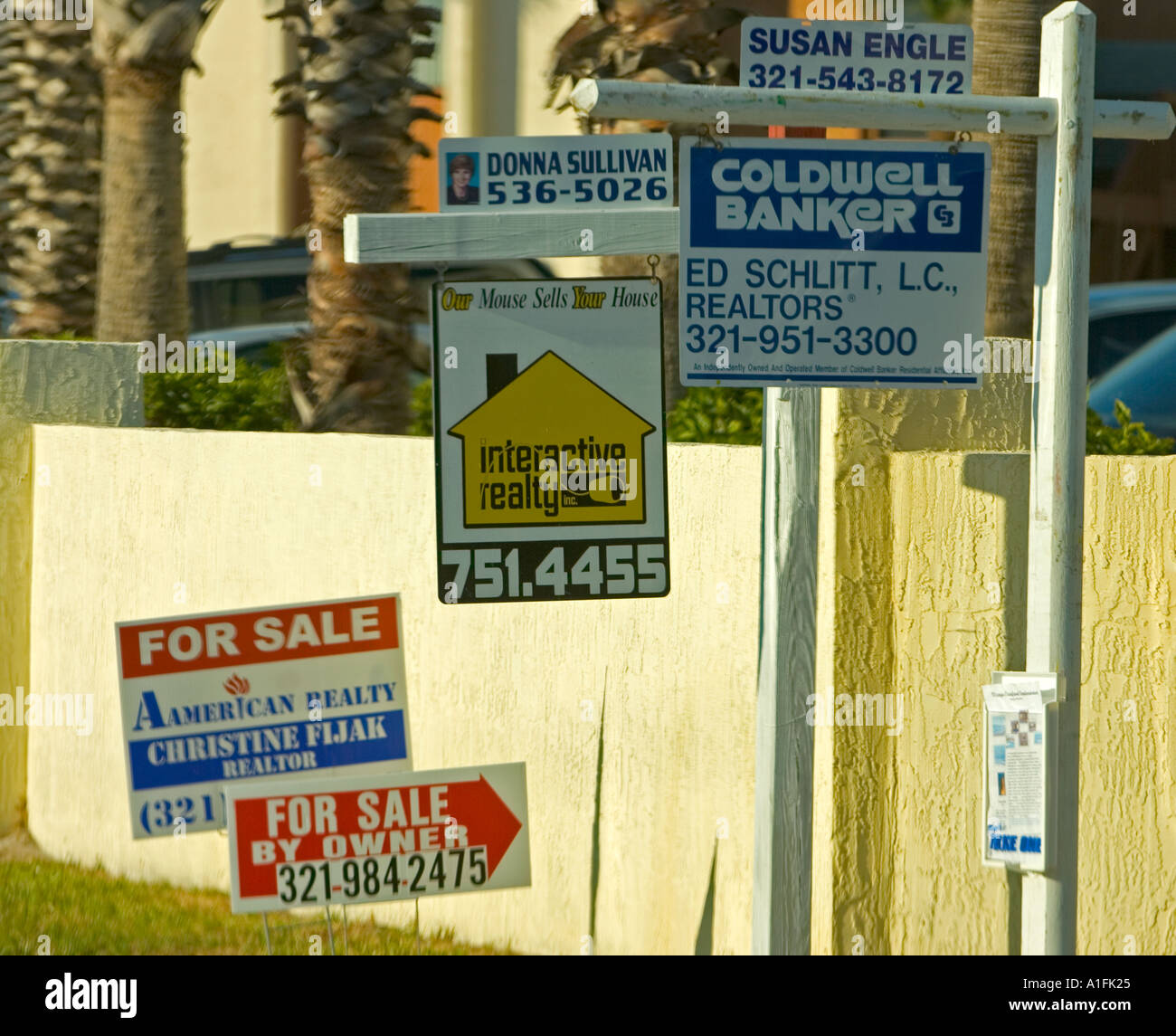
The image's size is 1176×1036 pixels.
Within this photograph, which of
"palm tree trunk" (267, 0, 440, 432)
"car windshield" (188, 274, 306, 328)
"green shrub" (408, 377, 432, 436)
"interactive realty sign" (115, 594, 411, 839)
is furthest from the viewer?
"car windshield" (188, 274, 306, 328)

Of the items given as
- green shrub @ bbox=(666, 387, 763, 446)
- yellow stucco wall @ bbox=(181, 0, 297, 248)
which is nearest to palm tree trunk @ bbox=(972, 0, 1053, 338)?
green shrub @ bbox=(666, 387, 763, 446)

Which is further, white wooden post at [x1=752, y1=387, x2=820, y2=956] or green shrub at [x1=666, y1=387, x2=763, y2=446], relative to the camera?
green shrub at [x1=666, y1=387, x2=763, y2=446]

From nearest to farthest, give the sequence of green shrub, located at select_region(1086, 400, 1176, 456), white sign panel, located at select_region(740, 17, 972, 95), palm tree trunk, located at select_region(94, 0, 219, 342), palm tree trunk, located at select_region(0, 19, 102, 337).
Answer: white sign panel, located at select_region(740, 17, 972, 95)
green shrub, located at select_region(1086, 400, 1176, 456)
palm tree trunk, located at select_region(94, 0, 219, 342)
palm tree trunk, located at select_region(0, 19, 102, 337)

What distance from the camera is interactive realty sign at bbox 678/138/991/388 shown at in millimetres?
3795

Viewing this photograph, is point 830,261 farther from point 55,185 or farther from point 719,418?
point 55,185

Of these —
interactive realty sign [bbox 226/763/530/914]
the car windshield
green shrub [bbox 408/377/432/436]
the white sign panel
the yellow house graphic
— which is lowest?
interactive realty sign [bbox 226/763/530/914]

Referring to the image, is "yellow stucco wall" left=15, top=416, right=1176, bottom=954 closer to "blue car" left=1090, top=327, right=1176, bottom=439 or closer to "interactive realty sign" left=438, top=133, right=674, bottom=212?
"interactive realty sign" left=438, top=133, right=674, bottom=212

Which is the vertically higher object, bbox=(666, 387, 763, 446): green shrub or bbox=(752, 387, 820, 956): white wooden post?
bbox=(666, 387, 763, 446): green shrub

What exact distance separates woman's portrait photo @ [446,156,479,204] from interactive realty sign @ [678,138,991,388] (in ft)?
2.57

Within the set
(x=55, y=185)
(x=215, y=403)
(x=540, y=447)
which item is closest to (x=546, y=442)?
(x=540, y=447)

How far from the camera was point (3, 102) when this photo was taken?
1068 cm

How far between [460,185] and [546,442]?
0.74 metres

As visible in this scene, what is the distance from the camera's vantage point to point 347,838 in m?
4.77

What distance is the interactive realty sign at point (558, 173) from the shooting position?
4316mm
